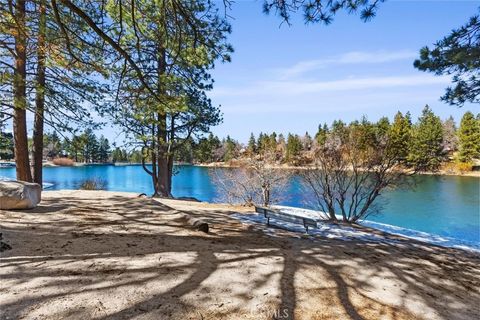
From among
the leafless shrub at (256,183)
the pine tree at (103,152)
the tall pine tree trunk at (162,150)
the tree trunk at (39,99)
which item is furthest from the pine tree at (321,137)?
the pine tree at (103,152)

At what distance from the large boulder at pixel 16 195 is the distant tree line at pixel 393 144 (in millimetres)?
7177

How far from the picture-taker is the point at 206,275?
265 cm

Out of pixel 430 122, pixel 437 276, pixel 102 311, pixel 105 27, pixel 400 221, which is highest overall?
pixel 430 122

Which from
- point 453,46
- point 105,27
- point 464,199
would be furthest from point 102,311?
point 464,199

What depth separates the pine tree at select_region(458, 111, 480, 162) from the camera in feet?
104

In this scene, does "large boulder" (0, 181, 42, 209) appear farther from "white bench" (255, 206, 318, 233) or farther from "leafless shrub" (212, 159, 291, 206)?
"leafless shrub" (212, 159, 291, 206)

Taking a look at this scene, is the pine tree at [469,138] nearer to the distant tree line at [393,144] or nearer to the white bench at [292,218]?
the distant tree line at [393,144]

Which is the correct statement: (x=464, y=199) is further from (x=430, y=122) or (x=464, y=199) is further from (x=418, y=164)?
(x=430, y=122)

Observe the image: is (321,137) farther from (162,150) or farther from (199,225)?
(199,225)

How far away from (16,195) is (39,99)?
3212mm

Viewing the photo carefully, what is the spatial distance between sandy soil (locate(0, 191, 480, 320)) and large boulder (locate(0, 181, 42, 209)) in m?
0.20

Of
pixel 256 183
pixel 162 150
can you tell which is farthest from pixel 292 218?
pixel 256 183

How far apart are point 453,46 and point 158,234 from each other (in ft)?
19.0

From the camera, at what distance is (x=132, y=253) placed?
3.06m
